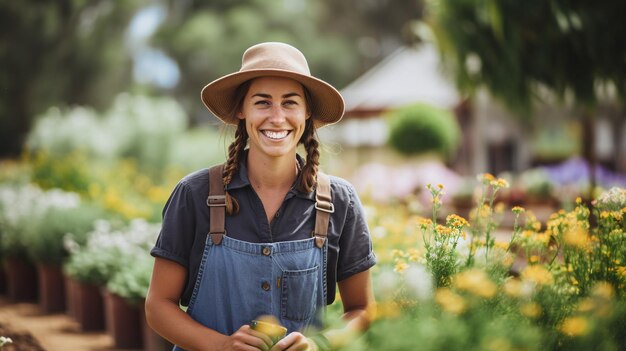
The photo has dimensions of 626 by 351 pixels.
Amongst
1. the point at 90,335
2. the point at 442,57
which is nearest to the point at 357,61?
the point at 442,57

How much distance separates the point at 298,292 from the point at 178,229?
43cm

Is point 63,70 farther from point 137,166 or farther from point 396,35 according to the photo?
point 396,35

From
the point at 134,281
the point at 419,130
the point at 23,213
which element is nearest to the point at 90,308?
the point at 134,281

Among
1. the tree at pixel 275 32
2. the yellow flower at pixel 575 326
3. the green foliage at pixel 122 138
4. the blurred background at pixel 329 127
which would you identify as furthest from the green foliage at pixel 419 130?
the tree at pixel 275 32

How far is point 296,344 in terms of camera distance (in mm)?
1990

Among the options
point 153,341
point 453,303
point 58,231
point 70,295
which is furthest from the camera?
point 58,231

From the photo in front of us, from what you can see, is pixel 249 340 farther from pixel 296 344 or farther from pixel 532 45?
pixel 532 45

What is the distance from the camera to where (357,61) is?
37250 mm

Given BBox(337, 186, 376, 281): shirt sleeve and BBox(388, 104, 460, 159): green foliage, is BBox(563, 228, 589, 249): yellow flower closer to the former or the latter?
BBox(337, 186, 376, 281): shirt sleeve

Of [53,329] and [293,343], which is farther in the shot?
[53,329]

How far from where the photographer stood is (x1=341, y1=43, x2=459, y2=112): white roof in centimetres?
1773

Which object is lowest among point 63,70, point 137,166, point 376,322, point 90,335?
point 90,335

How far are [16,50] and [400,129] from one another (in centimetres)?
1597

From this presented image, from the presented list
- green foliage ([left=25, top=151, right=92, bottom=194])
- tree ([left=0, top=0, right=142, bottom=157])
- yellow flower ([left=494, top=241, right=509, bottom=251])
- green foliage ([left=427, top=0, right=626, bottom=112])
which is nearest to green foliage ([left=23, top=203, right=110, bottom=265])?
green foliage ([left=25, top=151, right=92, bottom=194])
